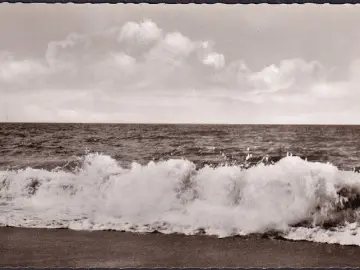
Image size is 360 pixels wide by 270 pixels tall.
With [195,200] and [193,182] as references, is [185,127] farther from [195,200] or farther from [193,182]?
[195,200]

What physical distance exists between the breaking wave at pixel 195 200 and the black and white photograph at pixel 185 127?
14 mm

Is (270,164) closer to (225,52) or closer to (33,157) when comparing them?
(225,52)

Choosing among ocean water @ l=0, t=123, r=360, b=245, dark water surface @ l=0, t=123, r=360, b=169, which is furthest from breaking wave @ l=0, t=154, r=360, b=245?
dark water surface @ l=0, t=123, r=360, b=169

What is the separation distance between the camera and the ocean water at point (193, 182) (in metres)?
3.82

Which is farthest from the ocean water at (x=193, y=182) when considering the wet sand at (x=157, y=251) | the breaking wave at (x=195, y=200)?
the wet sand at (x=157, y=251)

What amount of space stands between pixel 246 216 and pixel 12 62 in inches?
109

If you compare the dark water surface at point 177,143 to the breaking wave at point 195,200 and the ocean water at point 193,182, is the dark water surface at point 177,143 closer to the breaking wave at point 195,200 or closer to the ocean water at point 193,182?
the ocean water at point 193,182

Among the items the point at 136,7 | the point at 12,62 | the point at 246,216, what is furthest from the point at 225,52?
the point at 12,62

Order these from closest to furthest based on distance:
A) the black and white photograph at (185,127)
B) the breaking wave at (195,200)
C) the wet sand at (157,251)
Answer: the wet sand at (157,251) → the black and white photograph at (185,127) → the breaking wave at (195,200)

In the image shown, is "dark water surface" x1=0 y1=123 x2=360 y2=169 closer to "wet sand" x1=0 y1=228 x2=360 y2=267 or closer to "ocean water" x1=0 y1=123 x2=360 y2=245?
"ocean water" x1=0 y1=123 x2=360 y2=245

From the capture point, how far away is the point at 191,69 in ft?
12.5

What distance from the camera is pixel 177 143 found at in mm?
4328

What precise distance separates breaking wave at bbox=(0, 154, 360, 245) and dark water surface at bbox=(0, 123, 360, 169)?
0.38ft

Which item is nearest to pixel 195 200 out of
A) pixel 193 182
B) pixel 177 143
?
pixel 193 182
